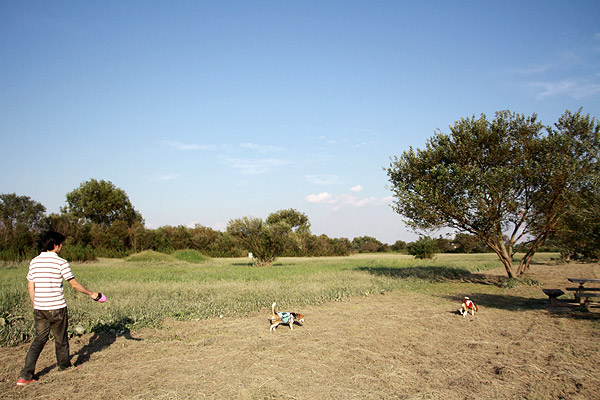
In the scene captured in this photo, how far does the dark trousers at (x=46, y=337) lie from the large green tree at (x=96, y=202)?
74898 millimetres

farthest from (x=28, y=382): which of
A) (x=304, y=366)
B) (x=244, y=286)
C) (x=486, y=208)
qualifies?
(x=486, y=208)

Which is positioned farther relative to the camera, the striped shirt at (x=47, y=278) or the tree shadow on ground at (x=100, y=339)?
the tree shadow on ground at (x=100, y=339)

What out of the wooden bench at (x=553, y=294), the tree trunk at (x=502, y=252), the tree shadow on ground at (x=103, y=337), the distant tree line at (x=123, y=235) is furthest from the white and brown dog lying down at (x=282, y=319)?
the distant tree line at (x=123, y=235)

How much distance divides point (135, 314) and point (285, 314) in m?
4.97

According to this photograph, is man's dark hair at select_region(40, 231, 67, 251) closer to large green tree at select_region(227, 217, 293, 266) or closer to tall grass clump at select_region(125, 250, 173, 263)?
large green tree at select_region(227, 217, 293, 266)

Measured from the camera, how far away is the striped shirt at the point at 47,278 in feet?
22.9

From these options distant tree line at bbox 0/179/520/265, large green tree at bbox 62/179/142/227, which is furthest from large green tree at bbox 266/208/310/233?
large green tree at bbox 62/179/142/227

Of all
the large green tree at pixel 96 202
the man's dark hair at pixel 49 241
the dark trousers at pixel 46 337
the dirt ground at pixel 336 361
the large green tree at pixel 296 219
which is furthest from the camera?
the large green tree at pixel 296 219

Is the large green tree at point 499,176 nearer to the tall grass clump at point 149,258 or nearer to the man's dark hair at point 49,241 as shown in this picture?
the man's dark hair at point 49,241

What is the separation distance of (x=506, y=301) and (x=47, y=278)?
17.2 m

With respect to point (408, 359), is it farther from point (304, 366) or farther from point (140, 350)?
point (140, 350)

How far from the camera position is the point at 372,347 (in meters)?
9.03

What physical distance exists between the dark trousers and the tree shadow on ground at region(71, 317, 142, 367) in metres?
0.59

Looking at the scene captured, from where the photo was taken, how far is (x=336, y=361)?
7.96m
